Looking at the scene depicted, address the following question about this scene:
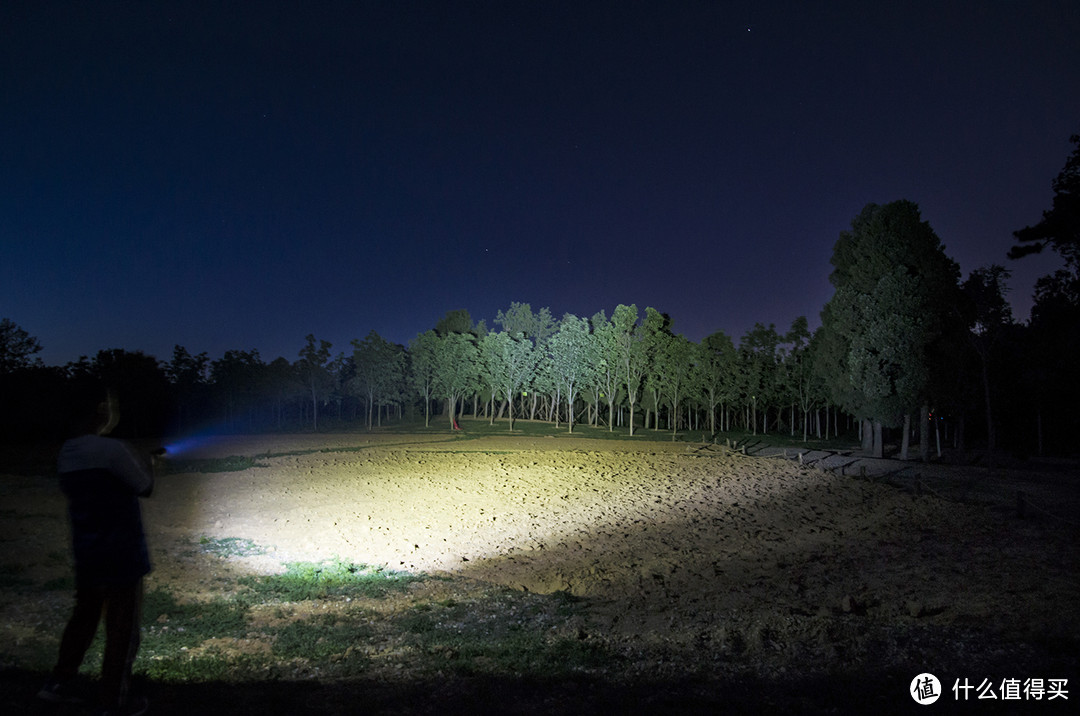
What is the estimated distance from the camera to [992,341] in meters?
31.8

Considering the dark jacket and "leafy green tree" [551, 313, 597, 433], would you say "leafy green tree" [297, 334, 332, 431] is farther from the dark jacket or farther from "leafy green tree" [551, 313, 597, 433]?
the dark jacket

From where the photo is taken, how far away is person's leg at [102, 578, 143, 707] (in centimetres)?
389

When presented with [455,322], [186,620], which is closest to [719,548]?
[186,620]

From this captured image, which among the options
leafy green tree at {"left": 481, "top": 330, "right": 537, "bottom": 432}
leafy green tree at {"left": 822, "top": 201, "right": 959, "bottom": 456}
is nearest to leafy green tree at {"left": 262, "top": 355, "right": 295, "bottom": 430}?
leafy green tree at {"left": 481, "top": 330, "right": 537, "bottom": 432}

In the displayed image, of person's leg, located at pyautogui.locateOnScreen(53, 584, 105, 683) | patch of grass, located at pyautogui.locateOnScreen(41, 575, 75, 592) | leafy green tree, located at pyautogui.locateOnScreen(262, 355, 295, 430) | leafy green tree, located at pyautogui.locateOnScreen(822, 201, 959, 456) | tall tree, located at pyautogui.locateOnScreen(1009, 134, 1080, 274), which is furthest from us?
leafy green tree, located at pyautogui.locateOnScreen(262, 355, 295, 430)

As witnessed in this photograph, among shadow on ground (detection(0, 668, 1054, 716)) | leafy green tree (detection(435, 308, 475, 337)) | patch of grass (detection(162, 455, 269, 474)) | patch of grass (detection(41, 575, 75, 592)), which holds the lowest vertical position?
patch of grass (detection(162, 455, 269, 474))

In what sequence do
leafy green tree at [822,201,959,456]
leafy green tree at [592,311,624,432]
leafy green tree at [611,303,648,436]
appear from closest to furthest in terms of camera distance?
leafy green tree at [822,201,959,456], leafy green tree at [611,303,648,436], leafy green tree at [592,311,624,432]

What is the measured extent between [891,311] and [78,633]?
101 ft

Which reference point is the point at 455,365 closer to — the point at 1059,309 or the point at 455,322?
the point at 455,322

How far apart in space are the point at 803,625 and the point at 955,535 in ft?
28.2

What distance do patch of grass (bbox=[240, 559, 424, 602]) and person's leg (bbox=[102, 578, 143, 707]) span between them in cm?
517

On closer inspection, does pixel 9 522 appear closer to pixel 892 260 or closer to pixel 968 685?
pixel 968 685

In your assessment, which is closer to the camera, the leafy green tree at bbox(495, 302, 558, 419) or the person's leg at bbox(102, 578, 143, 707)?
the person's leg at bbox(102, 578, 143, 707)

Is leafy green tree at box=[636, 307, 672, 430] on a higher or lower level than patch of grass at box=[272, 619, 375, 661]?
higher
